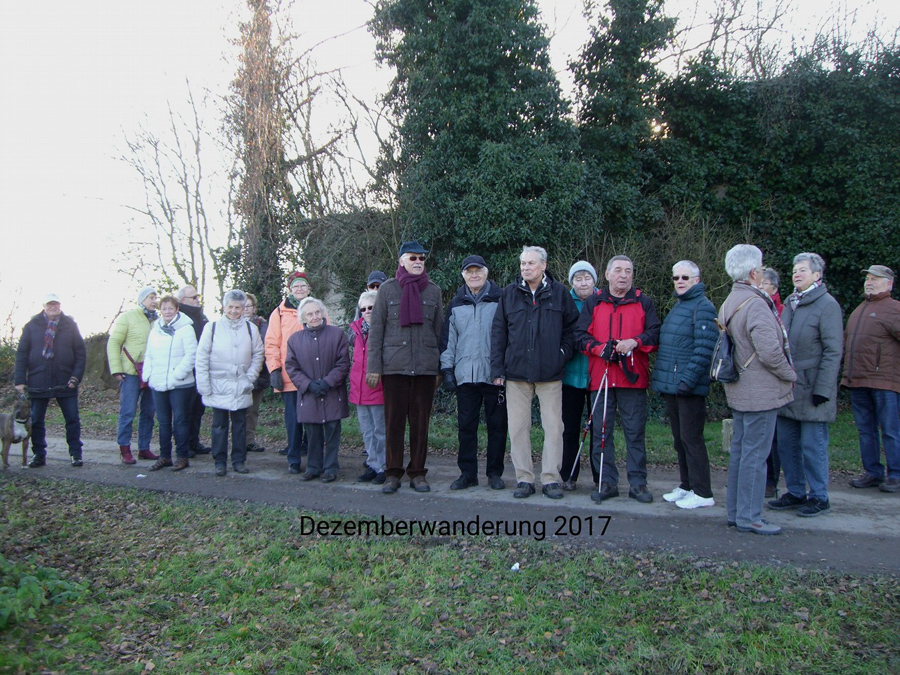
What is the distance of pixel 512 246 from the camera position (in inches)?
508

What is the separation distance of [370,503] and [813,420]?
13.8ft

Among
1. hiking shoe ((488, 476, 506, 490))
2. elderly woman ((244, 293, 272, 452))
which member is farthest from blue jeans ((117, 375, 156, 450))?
hiking shoe ((488, 476, 506, 490))

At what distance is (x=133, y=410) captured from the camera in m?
9.03

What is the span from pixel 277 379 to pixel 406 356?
6.91 ft

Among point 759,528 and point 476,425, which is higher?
point 476,425

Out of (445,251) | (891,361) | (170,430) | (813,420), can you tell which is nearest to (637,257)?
(445,251)

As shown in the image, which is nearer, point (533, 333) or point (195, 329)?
point (533, 333)

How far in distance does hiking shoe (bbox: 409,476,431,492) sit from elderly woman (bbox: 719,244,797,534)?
2939 mm

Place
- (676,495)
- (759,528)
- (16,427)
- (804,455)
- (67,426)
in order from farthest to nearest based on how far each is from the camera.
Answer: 1. (67,426)
2. (16,427)
3. (676,495)
4. (804,455)
5. (759,528)

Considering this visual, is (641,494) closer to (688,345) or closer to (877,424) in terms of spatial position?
(688,345)

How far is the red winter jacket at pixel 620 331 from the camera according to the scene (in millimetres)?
6531

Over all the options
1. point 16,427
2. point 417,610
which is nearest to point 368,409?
point 417,610

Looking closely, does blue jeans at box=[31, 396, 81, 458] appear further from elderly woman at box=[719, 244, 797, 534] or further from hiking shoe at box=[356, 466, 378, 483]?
elderly woman at box=[719, 244, 797, 534]

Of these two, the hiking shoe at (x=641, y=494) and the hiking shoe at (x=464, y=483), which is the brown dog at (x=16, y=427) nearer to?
the hiking shoe at (x=464, y=483)
